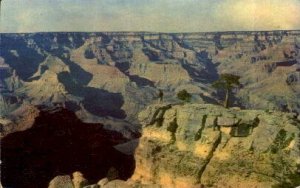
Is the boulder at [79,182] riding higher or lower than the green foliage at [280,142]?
lower

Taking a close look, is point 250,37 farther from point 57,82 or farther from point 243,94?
point 57,82

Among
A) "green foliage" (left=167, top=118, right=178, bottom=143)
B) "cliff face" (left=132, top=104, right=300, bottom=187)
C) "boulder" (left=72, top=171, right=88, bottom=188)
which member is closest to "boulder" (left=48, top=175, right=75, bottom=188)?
"boulder" (left=72, top=171, right=88, bottom=188)

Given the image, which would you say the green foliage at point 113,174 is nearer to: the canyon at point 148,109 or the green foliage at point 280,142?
the canyon at point 148,109

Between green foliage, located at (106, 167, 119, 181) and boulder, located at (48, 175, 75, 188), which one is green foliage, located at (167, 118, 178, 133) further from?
green foliage, located at (106, 167, 119, 181)

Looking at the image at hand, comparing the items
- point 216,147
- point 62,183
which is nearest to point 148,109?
point 216,147

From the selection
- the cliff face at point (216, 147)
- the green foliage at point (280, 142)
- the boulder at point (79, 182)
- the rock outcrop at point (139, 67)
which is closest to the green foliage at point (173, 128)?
the cliff face at point (216, 147)

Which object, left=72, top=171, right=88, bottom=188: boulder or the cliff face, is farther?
left=72, top=171, right=88, bottom=188: boulder

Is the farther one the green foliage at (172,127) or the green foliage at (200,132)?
the green foliage at (172,127)

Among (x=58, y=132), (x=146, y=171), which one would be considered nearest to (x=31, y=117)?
(x=58, y=132)
